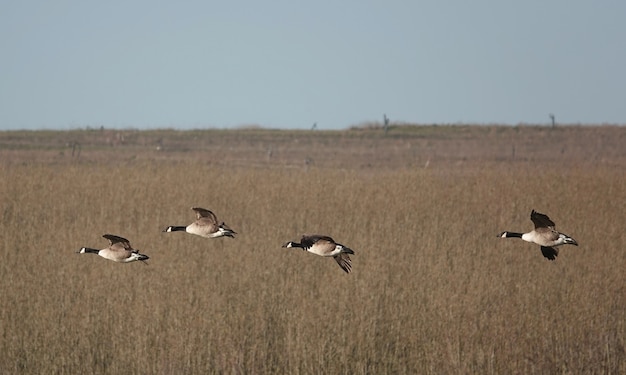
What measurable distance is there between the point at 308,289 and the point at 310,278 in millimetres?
738

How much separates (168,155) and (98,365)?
89.9 ft

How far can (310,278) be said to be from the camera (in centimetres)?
1261

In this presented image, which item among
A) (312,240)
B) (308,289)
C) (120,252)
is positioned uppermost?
(312,240)

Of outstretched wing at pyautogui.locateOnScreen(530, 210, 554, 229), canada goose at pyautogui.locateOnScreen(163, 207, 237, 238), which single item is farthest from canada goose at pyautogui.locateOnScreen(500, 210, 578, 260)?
canada goose at pyautogui.locateOnScreen(163, 207, 237, 238)

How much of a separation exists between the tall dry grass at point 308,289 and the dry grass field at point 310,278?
38 mm

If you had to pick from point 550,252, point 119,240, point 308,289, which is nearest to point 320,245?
point 119,240

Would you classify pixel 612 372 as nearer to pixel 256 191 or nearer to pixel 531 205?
pixel 531 205

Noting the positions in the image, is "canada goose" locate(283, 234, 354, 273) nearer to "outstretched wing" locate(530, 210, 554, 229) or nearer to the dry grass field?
"outstretched wing" locate(530, 210, 554, 229)

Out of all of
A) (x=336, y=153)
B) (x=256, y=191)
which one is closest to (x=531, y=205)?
(x=256, y=191)

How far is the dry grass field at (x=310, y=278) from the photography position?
9680 mm

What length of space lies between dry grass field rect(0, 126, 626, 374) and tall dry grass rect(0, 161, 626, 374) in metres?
0.04

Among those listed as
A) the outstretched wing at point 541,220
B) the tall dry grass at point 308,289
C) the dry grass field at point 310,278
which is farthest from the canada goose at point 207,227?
the dry grass field at point 310,278

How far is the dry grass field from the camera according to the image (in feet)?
31.8

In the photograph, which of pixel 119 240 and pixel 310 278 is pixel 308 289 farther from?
pixel 119 240
